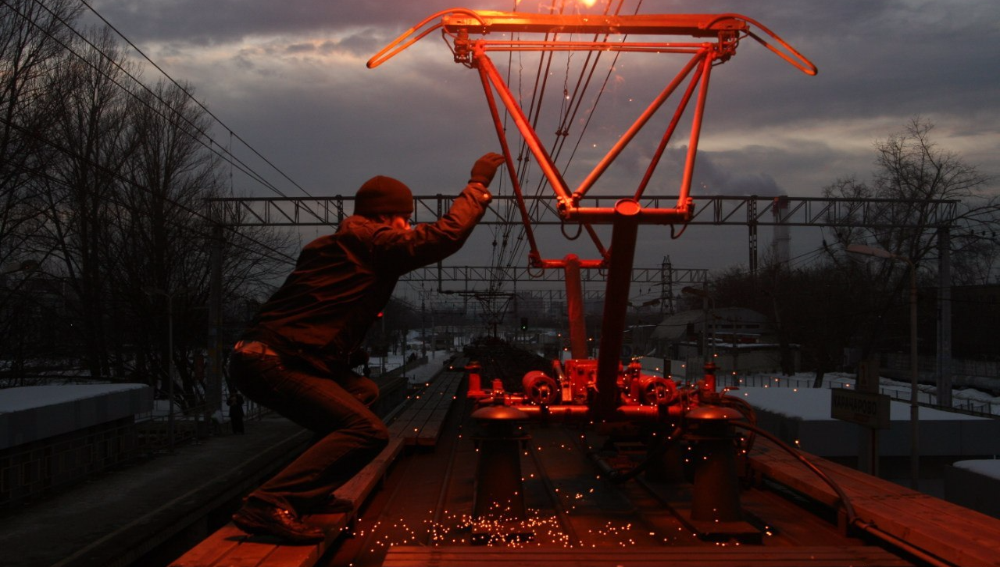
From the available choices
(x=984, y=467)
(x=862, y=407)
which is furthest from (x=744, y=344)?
(x=862, y=407)

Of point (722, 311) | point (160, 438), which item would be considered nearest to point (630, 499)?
point (160, 438)

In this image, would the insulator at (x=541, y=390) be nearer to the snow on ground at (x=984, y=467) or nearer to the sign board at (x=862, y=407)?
the sign board at (x=862, y=407)

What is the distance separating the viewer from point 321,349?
3670 mm

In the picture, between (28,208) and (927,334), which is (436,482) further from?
(927,334)

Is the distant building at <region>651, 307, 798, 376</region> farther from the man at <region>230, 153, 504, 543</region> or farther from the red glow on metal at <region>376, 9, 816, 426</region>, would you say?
the man at <region>230, 153, 504, 543</region>

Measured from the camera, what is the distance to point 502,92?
253 inches

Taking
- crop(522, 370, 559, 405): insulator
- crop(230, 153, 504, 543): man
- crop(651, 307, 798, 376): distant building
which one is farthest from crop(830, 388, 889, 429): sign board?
crop(651, 307, 798, 376): distant building

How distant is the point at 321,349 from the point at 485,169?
1.09 m

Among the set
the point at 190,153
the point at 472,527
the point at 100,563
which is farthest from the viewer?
the point at 190,153

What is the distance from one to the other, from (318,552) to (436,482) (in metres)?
3.41

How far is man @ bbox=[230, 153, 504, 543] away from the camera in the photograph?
141 inches

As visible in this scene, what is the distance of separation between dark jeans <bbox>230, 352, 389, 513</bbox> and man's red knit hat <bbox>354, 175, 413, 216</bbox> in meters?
0.82

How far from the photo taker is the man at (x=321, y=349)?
3586 millimetres

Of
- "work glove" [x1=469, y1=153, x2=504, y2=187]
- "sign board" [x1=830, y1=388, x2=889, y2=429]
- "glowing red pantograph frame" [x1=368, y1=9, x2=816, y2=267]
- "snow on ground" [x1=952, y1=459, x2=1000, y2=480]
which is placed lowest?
"snow on ground" [x1=952, y1=459, x2=1000, y2=480]
